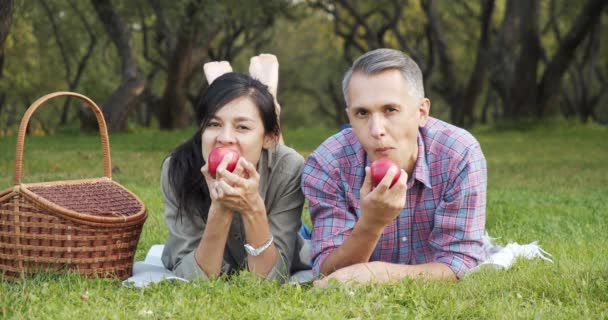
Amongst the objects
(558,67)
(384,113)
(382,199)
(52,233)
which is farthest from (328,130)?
(382,199)

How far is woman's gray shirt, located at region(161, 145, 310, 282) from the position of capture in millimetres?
4551

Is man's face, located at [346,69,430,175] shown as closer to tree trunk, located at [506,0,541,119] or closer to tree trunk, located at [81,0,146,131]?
tree trunk, located at [81,0,146,131]

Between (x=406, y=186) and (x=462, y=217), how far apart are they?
49cm

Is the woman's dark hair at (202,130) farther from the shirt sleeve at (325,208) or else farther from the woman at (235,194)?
the shirt sleeve at (325,208)

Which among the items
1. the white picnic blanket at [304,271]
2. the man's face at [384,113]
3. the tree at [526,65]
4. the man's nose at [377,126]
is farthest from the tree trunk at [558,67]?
the man's nose at [377,126]

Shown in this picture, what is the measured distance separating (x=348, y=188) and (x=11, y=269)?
6.25 ft

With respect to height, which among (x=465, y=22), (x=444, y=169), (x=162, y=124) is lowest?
(x=162, y=124)

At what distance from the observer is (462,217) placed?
164 inches

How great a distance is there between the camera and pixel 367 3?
93.2 feet

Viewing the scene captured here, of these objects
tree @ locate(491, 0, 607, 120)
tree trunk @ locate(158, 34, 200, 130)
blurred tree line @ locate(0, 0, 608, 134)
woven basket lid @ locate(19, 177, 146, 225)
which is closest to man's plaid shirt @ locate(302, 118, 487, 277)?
woven basket lid @ locate(19, 177, 146, 225)

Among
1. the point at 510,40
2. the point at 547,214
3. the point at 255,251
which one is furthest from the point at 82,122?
the point at 255,251

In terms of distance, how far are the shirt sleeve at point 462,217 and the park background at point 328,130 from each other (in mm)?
148

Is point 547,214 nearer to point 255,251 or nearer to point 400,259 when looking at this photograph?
point 400,259

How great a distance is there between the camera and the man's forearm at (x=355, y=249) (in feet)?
12.8
